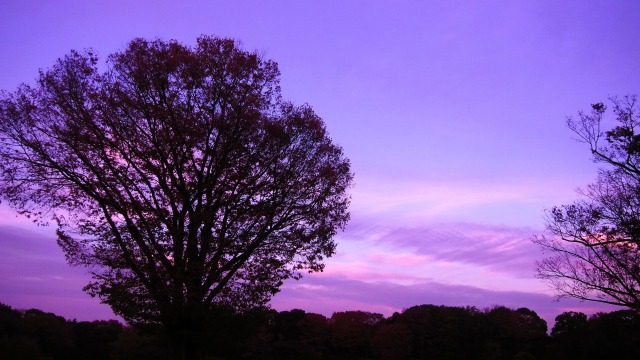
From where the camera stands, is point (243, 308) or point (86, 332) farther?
point (86, 332)

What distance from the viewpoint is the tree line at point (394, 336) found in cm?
4350

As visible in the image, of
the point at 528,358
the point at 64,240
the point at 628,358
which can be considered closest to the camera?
the point at 64,240

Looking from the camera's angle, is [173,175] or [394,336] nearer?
[173,175]

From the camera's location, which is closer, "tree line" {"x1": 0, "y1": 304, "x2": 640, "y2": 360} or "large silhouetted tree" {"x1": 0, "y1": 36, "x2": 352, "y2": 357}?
"large silhouetted tree" {"x1": 0, "y1": 36, "x2": 352, "y2": 357}

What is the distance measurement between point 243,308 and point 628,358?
3178 cm

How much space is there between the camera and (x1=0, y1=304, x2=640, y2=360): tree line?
43500 mm

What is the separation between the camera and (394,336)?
9669cm

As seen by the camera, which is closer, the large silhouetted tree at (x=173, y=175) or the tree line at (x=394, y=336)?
the large silhouetted tree at (x=173, y=175)

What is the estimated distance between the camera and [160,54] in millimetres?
20812

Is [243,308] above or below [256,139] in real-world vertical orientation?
below

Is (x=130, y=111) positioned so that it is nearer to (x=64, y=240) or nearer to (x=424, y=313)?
(x=64, y=240)

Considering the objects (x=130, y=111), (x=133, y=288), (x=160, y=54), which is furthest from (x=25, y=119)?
(x=133, y=288)

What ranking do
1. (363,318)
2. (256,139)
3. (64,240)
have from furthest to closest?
(363,318) < (256,139) < (64,240)

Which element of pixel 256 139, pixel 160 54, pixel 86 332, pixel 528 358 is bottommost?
pixel 528 358
